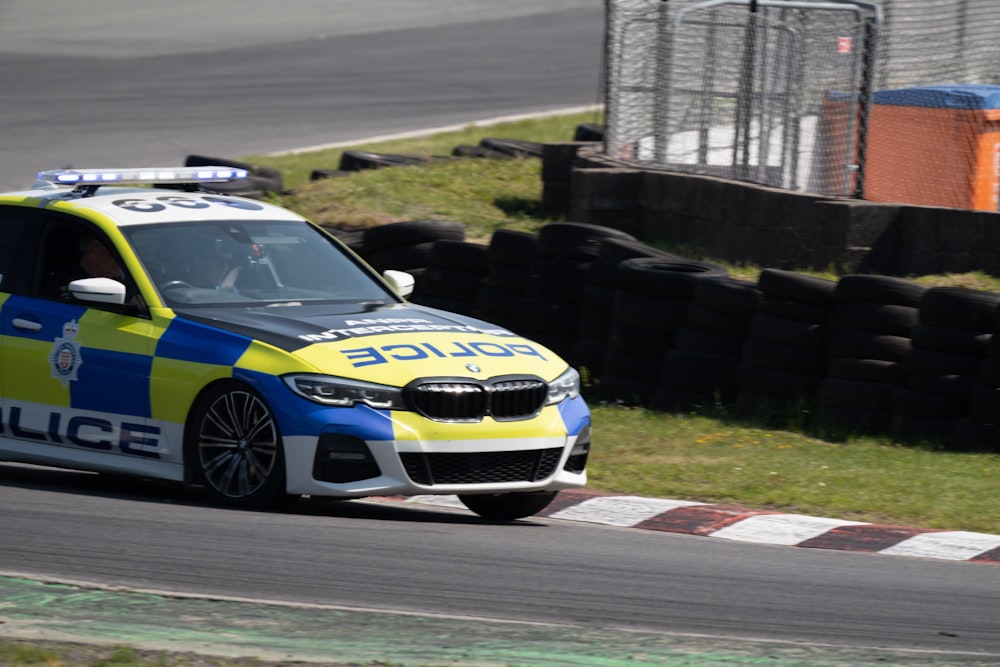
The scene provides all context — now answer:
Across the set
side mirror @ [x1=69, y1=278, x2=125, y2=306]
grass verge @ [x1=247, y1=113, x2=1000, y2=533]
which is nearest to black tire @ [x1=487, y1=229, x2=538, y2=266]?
grass verge @ [x1=247, y1=113, x2=1000, y2=533]

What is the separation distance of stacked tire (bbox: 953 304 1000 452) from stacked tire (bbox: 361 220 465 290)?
4410mm

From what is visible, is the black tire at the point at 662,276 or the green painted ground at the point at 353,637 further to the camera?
the black tire at the point at 662,276

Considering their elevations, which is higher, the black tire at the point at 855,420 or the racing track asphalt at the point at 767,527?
the black tire at the point at 855,420

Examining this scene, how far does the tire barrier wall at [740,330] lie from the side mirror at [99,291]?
423 cm

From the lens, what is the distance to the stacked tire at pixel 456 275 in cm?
1234

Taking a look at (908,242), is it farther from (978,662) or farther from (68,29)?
(68,29)

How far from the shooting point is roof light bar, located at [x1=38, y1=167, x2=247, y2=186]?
29.0ft

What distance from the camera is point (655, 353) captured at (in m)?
11.2

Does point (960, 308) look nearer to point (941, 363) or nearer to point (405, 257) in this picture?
point (941, 363)

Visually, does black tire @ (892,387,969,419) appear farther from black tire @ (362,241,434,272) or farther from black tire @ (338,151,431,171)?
black tire @ (338,151,431,171)

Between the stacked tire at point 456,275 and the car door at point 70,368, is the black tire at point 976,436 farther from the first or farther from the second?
the car door at point 70,368

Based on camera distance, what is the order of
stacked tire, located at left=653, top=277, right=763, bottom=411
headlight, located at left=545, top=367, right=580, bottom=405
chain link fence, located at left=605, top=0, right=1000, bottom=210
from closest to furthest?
headlight, located at left=545, top=367, right=580, bottom=405
stacked tire, located at left=653, top=277, right=763, bottom=411
chain link fence, located at left=605, top=0, right=1000, bottom=210

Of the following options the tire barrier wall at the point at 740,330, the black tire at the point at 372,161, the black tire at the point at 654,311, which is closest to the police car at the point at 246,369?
the black tire at the point at 654,311

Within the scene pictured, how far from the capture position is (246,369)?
7449mm
